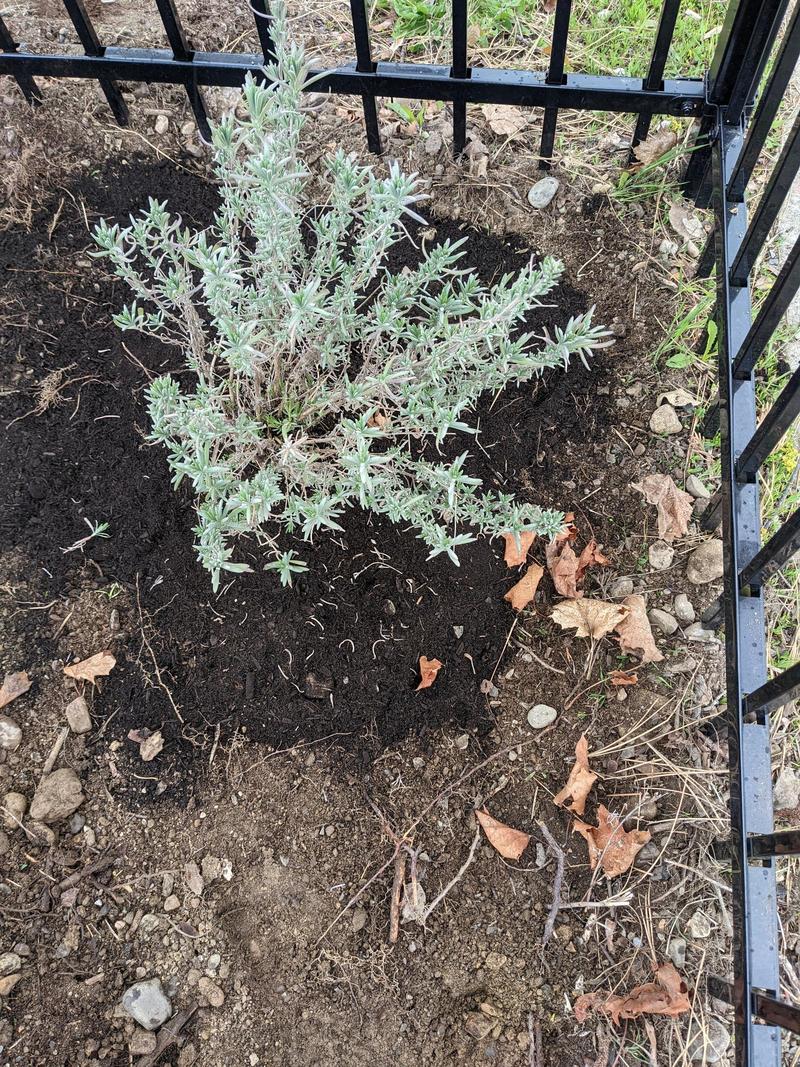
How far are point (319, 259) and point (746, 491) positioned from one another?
1231 mm

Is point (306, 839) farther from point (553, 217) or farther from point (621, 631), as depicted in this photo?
point (553, 217)

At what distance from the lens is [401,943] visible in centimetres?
204

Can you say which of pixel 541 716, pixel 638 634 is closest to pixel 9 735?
pixel 541 716

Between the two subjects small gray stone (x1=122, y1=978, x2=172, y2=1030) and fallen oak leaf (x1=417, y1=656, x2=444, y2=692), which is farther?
fallen oak leaf (x1=417, y1=656, x2=444, y2=692)

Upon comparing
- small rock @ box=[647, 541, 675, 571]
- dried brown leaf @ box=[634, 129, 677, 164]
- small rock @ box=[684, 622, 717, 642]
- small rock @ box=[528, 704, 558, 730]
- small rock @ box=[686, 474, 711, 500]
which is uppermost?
dried brown leaf @ box=[634, 129, 677, 164]

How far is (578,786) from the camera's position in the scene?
2.15 meters

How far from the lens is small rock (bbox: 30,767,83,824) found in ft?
6.91

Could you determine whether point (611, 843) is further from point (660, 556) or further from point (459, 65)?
point (459, 65)

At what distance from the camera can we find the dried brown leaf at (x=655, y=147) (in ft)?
9.07

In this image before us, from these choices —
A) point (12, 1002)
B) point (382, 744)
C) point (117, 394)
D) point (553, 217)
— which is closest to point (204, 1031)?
point (12, 1002)

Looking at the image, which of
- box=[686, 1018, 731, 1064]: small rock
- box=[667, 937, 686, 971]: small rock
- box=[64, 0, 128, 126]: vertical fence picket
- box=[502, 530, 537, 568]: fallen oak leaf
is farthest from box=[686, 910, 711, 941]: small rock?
box=[64, 0, 128, 126]: vertical fence picket

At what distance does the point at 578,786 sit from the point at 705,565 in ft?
2.43

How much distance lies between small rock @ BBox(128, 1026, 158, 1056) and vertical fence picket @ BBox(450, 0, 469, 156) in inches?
109

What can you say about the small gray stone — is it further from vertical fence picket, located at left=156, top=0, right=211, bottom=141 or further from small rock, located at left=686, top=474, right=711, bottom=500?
vertical fence picket, located at left=156, top=0, right=211, bottom=141
